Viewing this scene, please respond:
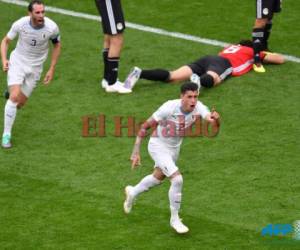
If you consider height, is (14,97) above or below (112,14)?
below

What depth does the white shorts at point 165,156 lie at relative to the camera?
11.2m

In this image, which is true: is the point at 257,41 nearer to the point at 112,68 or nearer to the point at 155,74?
the point at 155,74

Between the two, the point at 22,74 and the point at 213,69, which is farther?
the point at 213,69

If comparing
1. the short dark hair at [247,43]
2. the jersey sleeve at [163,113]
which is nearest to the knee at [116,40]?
the short dark hair at [247,43]

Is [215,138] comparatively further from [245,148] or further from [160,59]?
[160,59]

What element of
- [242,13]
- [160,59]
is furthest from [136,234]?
[242,13]

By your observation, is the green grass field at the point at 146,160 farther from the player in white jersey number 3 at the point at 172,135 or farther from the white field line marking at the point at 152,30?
the player in white jersey number 3 at the point at 172,135

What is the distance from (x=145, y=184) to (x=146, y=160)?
175cm

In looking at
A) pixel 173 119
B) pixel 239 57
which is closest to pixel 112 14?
pixel 239 57

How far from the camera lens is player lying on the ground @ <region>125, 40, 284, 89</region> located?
1522 centimetres

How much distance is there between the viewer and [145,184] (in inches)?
456

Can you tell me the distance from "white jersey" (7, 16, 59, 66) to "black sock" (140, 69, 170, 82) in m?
1.97

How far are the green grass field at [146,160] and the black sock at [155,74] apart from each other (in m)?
0.23

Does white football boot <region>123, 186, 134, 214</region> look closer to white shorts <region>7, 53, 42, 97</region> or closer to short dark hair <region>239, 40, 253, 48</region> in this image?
white shorts <region>7, 53, 42, 97</region>
